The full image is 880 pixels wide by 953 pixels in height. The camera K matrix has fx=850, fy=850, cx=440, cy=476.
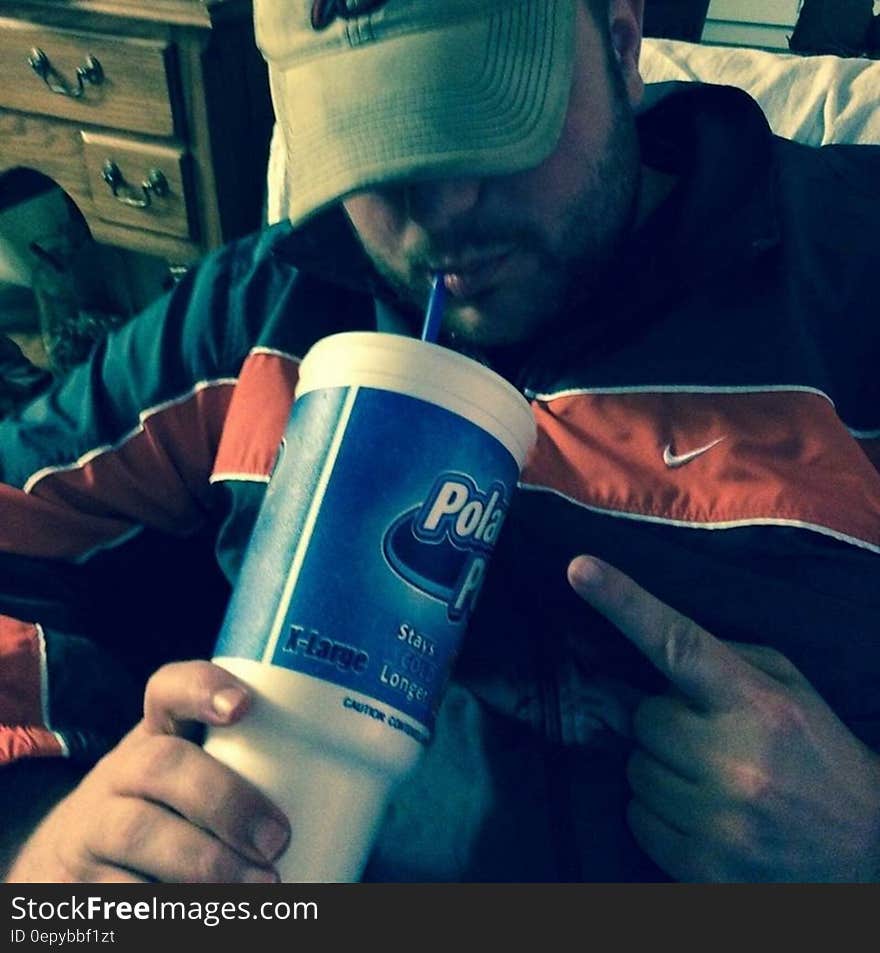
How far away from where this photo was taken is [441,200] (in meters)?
0.55

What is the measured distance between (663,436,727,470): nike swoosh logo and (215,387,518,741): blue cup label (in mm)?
228

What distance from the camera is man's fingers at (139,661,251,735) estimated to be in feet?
1.34

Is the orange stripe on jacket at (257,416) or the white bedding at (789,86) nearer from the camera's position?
the orange stripe on jacket at (257,416)

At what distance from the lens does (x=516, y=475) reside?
452mm

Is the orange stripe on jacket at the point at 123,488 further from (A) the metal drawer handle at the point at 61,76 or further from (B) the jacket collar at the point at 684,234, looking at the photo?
(A) the metal drawer handle at the point at 61,76

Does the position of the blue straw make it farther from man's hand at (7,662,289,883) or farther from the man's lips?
man's hand at (7,662,289,883)

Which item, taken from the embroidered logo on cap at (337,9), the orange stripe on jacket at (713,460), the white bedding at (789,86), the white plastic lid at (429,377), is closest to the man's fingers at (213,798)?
the white plastic lid at (429,377)

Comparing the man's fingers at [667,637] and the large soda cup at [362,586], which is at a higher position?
the large soda cup at [362,586]

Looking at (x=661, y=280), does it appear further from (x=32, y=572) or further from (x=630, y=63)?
(x=32, y=572)

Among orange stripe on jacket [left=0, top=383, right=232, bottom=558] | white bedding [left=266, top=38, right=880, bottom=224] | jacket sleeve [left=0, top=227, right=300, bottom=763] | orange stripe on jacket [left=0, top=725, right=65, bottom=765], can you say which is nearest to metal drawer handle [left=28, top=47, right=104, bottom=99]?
white bedding [left=266, top=38, right=880, bottom=224]

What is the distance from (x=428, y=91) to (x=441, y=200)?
68mm

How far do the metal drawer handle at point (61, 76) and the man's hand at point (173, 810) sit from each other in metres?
1.15

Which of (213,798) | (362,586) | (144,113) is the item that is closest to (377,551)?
(362,586)

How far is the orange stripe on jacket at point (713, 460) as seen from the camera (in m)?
0.58
